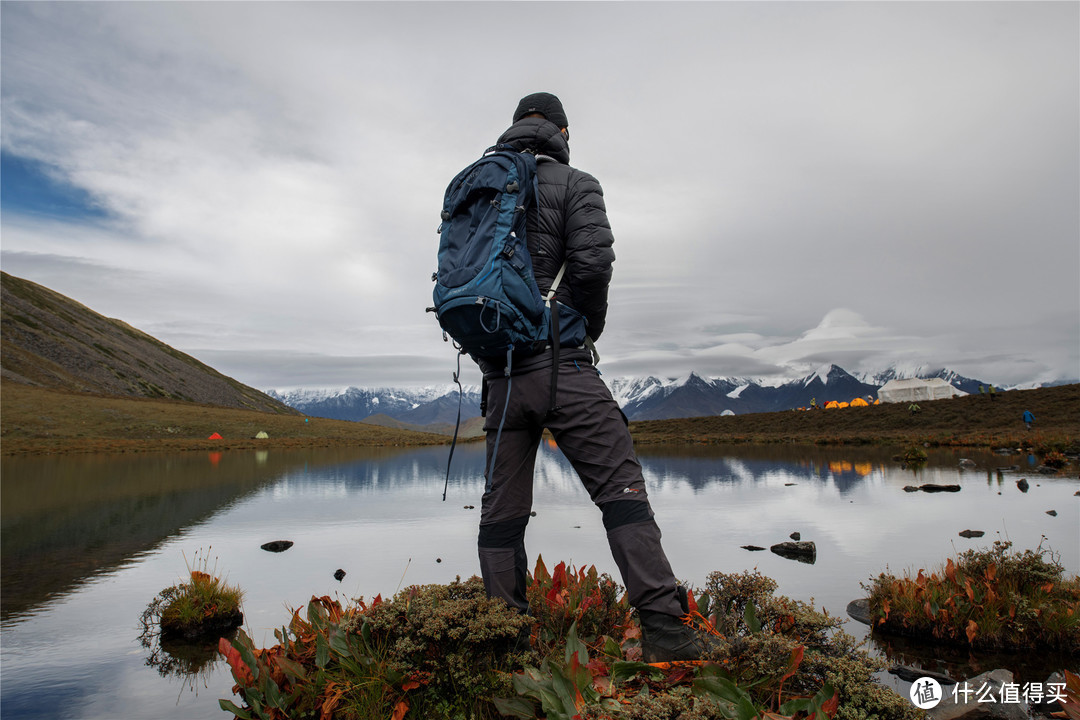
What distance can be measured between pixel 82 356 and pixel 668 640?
145641 millimetres

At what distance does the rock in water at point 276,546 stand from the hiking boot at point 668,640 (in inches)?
308

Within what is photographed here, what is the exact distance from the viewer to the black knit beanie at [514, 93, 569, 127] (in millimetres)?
4602

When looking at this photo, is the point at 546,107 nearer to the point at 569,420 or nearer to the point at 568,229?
the point at 568,229

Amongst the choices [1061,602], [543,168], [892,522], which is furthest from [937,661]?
[892,522]

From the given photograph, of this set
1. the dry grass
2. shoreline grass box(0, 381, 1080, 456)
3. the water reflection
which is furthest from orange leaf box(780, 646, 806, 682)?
the dry grass

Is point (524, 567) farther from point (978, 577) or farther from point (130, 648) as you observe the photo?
point (978, 577)

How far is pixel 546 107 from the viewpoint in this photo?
4.60 m

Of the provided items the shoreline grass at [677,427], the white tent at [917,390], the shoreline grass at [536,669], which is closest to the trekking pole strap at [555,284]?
the shoreline grass at [536,669]

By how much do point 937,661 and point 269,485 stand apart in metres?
20.7

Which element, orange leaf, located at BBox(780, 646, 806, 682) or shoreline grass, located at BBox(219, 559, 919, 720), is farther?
orange leaf, located at BBox(780, 646, 806, 682)

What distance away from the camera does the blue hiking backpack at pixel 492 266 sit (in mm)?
3830

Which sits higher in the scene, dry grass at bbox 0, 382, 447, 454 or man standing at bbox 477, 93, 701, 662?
man standing at bbox 477, 93, 701, 662

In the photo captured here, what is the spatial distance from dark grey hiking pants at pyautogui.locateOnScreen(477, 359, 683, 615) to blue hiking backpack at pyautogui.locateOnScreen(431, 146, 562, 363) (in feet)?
1.23

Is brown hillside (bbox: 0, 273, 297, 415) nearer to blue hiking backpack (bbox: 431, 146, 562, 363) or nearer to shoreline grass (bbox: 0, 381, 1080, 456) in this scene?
shoreline grass (bbox: 0, 381, 1080, 456)
